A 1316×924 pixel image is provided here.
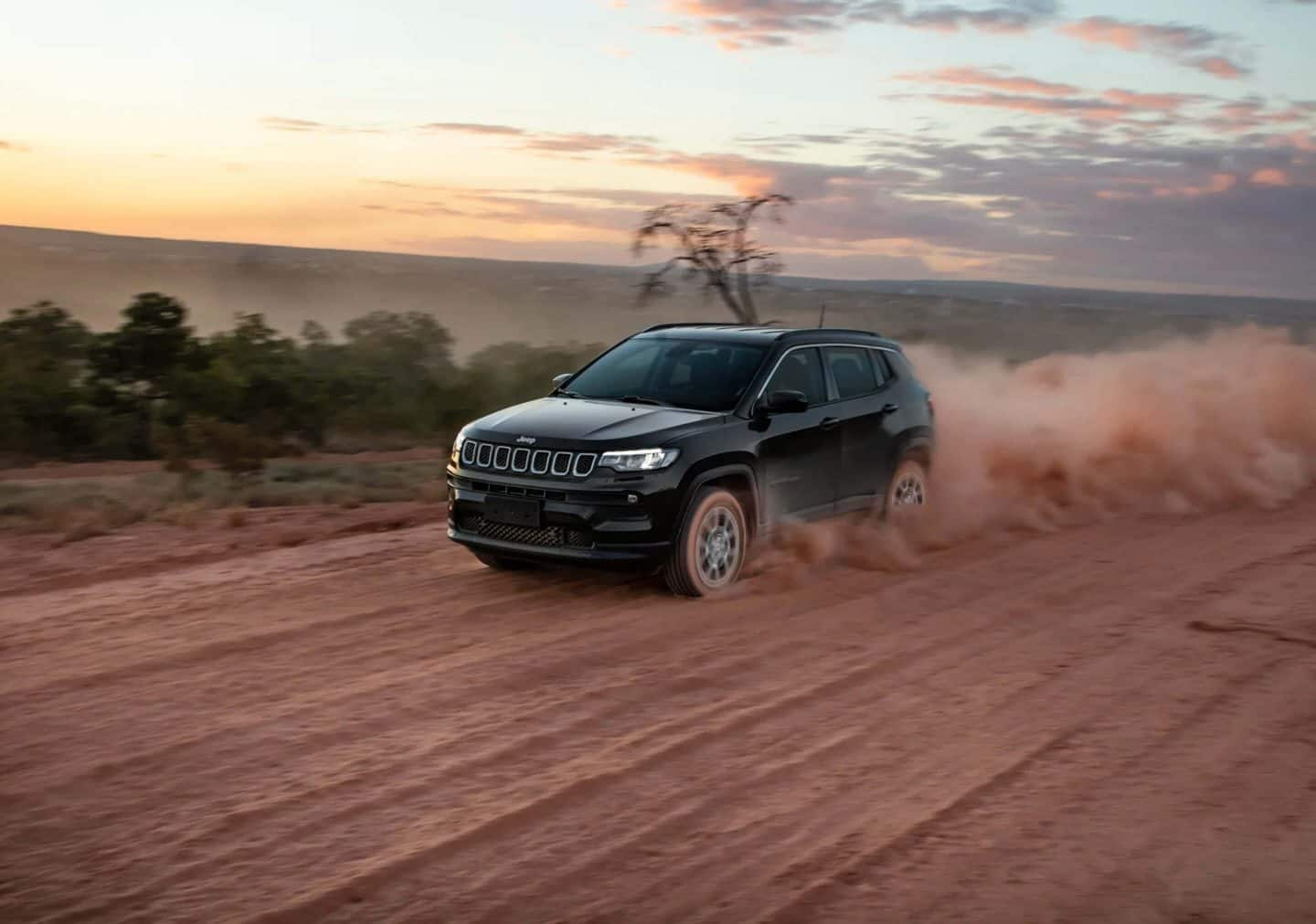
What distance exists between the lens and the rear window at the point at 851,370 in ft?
33.6

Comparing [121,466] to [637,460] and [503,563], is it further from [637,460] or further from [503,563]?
[637,460]

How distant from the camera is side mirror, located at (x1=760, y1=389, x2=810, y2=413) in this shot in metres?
9.13

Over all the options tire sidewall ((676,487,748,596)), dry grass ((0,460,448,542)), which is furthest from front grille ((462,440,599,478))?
dry grass ((0,460,448,542))

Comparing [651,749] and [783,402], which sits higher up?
[783,402]

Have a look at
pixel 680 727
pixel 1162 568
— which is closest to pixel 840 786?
pixel 680 727

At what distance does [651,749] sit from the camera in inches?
230

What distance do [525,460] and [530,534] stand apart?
48cm

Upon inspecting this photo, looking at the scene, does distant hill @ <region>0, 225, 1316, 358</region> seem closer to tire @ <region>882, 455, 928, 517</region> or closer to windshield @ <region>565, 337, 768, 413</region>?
tire @ <region>882, 455, 928, 517</region>

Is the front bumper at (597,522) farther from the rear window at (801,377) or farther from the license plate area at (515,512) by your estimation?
the rear window at (801,377)

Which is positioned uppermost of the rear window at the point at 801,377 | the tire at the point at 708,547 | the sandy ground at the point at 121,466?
the rear window at the point at 801,377

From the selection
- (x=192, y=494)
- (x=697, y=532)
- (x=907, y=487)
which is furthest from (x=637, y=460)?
(x=192, y=494)

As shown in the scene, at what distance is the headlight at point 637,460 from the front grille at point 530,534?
0.47 metres

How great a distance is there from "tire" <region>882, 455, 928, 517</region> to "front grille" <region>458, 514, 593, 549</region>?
325cm

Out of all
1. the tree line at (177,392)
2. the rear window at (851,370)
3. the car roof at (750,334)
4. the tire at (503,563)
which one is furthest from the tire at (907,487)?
the tree line at (177,392)
